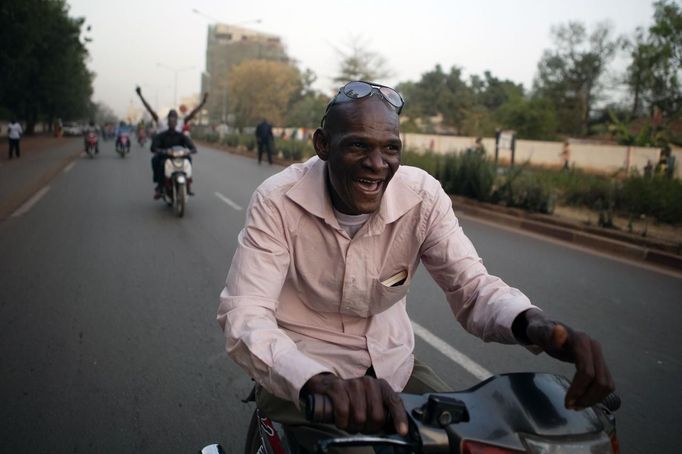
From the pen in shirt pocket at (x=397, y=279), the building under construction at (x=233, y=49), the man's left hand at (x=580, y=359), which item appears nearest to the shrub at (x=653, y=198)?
the pen in shirt pocket at (x=397, y=279)

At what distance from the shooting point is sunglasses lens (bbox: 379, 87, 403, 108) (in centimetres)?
196

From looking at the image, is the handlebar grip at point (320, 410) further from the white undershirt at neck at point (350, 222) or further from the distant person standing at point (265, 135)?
the distant person standing at point (265, 135)

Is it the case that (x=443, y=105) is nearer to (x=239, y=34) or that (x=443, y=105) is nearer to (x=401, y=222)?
(x=401, y=222)

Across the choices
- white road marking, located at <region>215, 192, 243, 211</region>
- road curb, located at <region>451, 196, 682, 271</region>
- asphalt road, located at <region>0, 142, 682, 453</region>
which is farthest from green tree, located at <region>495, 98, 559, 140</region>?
asphalt road, located at <region>0, 142, 682, 453</region>

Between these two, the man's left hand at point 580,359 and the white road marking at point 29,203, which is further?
the white road marking at point 29,203

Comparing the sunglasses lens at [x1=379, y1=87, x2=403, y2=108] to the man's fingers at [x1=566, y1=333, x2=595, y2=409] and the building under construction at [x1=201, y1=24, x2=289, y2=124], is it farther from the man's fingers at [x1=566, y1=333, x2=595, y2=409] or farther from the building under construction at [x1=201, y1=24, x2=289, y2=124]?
the building under construction at [x1=201, y1=24, x2=289, y2=124]

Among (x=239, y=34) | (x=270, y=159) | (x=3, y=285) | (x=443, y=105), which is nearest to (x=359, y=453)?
(x=3, y=285)

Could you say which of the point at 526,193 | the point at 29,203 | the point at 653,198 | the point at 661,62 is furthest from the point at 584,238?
the point at 661,62

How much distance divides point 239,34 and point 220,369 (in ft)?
508

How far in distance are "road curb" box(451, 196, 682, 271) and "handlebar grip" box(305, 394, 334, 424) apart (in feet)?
24.7

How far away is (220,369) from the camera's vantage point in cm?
384

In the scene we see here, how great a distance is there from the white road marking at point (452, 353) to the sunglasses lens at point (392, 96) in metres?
2.33

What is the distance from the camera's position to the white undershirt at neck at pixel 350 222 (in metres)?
2.05

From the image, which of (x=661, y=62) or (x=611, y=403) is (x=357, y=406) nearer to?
(x=611, y=403)
